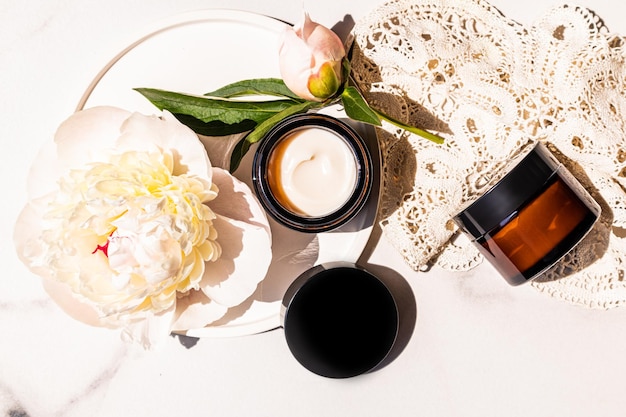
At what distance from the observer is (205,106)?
512 mm

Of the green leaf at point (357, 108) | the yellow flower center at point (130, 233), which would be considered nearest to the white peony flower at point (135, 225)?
the yellow flower center at point (130, 233)

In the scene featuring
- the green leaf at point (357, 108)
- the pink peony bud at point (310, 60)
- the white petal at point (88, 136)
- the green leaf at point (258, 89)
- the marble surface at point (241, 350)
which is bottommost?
the marble surface at point (241, 350)

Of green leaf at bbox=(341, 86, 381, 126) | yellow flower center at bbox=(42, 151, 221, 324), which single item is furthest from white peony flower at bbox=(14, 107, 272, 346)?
green leaf at bbox=(341, 86, 381, 126)

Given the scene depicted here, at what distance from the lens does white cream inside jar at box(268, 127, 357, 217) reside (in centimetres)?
54

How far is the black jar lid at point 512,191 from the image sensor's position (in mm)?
489

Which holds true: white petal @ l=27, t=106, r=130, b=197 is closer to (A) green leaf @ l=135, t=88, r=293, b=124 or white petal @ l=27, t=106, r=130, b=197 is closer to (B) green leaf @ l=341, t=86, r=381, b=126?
(A) green leaf @ l=135, t=88, r=293, b=124

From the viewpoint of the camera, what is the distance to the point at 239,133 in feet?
1.77

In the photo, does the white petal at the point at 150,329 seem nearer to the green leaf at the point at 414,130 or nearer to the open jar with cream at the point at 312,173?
the open jar with cream at the point at 312,173

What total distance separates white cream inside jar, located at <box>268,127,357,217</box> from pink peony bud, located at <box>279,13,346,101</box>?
6 cm

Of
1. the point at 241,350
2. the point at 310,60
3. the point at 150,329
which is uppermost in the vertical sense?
the point at 310,60

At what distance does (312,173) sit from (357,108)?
9 centimetres

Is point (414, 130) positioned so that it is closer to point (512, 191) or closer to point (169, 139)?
point (512, 191)

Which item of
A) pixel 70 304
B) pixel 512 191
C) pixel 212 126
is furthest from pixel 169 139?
pixel 512 191

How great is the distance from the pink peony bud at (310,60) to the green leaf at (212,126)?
0.06 m
